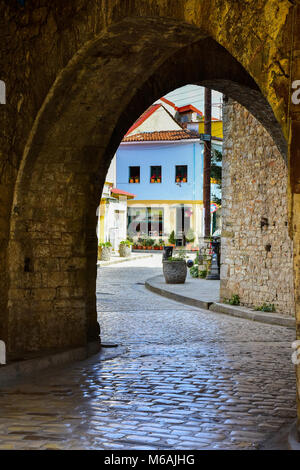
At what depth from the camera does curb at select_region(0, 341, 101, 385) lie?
5.84m

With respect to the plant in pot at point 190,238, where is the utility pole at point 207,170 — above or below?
above

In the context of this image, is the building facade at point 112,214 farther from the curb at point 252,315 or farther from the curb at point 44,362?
the curb at point 44,362

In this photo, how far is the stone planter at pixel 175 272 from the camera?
54.3ft

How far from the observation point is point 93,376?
19.7 feet

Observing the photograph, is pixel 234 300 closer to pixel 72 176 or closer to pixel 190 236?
pixel 72 176

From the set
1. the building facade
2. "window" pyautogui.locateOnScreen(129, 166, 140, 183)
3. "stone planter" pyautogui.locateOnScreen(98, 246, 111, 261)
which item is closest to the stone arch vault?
"stone planter" pyautogui.locateOnScreen(98, 246, 111, 261)

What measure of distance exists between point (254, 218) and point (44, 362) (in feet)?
20.0

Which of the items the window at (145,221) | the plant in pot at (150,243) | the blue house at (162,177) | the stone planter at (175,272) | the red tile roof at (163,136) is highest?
the red tile roof at (163,136)

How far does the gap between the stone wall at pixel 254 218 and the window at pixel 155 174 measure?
2658 centimetres

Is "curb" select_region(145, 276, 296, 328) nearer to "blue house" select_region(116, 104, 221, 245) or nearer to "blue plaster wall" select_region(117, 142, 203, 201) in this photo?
"blue house" select_region(116, 104, 221, 245)

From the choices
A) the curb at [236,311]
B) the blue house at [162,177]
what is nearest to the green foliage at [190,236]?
the blue house at [162,177]

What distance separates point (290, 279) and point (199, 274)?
26.9 ft

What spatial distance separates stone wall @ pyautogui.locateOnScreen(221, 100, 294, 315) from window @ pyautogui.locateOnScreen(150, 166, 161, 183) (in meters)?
26.6

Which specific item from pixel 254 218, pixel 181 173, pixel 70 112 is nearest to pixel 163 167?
pixel 181 173
